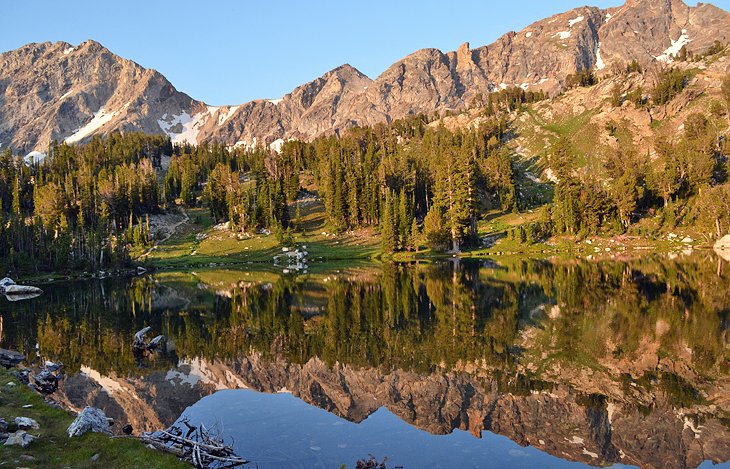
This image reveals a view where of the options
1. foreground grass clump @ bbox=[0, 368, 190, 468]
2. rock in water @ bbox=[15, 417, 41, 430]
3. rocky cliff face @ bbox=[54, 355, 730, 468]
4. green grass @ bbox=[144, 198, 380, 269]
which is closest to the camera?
foreground grass clump @ bbox=[0, 368, 190, 468]

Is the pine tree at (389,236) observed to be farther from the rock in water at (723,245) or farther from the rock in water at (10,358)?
the rock in water at (10,358)

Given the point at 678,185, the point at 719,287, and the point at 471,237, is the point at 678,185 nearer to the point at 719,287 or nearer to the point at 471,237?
the point at 471,237

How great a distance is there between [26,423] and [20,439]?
1.95 metres

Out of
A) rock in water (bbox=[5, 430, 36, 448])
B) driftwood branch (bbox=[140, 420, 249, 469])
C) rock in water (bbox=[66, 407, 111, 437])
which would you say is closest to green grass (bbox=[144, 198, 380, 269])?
rock in water (bbox=[66, 407, 111, 437])

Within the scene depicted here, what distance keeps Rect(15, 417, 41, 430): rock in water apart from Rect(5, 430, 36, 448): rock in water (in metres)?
1.20

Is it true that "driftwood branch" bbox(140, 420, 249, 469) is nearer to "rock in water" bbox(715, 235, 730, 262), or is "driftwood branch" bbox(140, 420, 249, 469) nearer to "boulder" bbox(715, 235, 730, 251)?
"rock in water" bbox(715, 235, 730, 262)

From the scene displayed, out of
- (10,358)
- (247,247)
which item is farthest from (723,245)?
(10,358)

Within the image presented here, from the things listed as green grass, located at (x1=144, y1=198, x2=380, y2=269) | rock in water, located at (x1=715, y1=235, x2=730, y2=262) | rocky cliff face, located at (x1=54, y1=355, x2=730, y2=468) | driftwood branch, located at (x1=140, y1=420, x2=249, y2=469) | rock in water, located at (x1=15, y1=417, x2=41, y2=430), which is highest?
green grass, located at (x1=144, y1=198, x2=380, y2=269)

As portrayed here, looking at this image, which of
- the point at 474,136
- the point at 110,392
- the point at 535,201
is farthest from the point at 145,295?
the point at 474,136

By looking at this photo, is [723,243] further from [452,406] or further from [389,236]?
[452,406]

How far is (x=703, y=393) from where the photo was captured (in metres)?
20.0

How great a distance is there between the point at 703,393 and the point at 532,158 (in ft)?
566

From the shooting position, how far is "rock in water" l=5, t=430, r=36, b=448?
51.2ft

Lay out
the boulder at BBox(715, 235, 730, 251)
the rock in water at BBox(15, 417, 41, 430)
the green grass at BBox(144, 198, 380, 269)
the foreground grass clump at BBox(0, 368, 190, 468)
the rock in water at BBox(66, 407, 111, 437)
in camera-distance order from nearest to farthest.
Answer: the foreground grass clump at BBox(0, 368, 190, 468) → the rock in water at BBox(66, 407, 111, 437) → the rock in water at BBox(15, 417, 41, 430) → the boulder at BBox(715, 235, 730, 251) → the green grass at BBox(144, 198, 380, 269)
